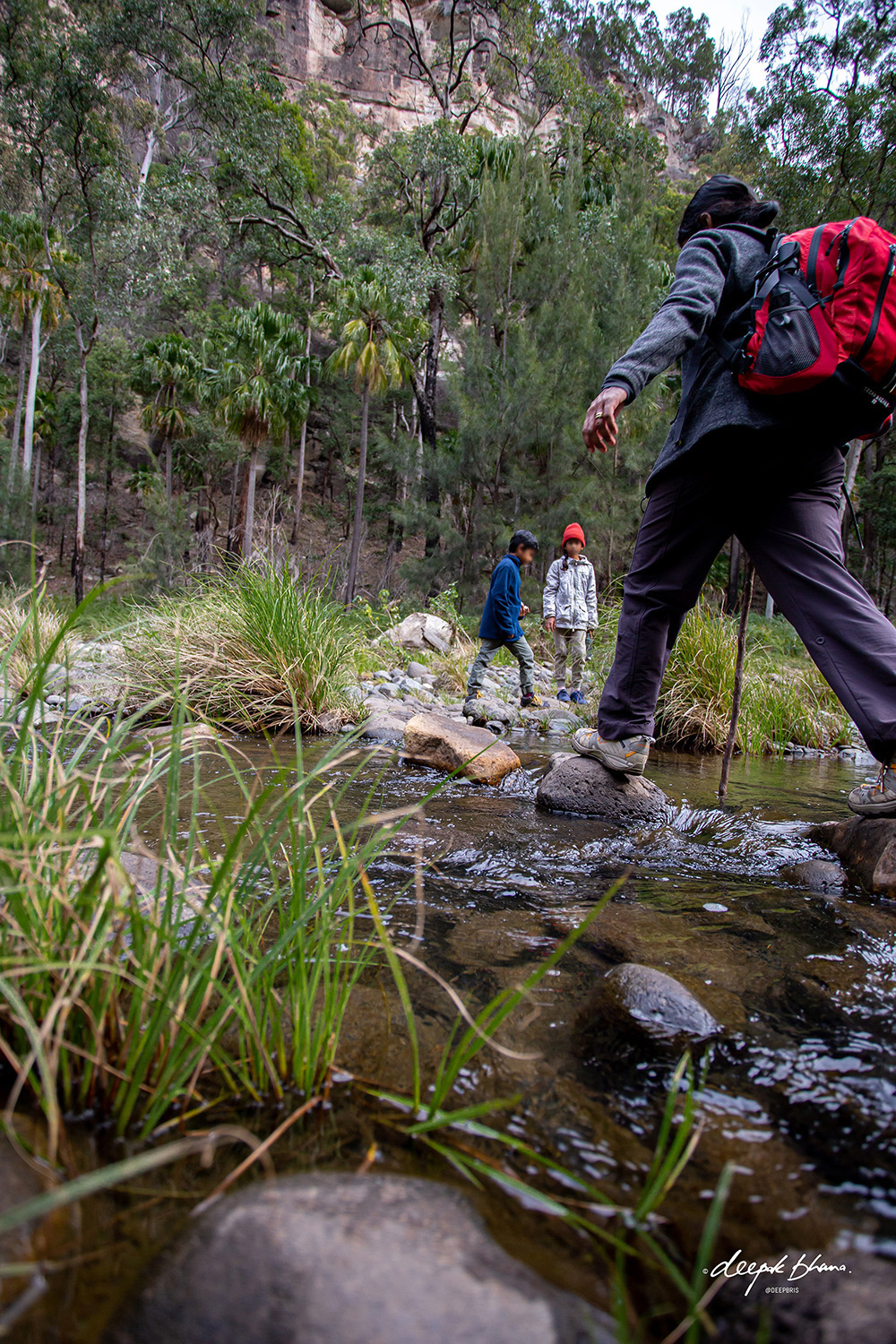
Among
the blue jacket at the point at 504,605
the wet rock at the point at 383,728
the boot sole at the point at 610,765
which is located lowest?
the wet rock at the point at 383,728

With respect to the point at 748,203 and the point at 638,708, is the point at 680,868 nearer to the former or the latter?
the point at 638,708

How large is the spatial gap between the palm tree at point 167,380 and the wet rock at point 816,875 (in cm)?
2413

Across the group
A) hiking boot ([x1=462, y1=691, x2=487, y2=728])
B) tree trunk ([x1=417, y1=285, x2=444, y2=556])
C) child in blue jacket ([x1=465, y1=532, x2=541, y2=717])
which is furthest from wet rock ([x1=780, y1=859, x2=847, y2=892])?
tree trunk ([x1=417, y1=285, x2=444, y2=556])

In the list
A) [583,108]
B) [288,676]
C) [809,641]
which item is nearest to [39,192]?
[583,108]

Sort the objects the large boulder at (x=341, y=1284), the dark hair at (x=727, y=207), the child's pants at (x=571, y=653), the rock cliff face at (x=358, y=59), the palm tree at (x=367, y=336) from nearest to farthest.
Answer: the large boulder at (x=341, y=1284)
the dark hair at (x=727, y=207)
the child's pants at (x=571, y=653)
the palm tree at (x=367, y=336)
the rock cliff face at (x=358, y=59)

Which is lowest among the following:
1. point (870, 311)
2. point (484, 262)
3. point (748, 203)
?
point (870, 311)

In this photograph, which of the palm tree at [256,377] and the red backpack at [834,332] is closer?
the red backpack at [834,332]

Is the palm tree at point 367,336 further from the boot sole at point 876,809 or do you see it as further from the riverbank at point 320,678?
the boot sole at point 876,809

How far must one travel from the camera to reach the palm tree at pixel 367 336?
17516 mm

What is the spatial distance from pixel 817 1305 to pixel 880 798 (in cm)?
183

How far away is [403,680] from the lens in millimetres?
7258

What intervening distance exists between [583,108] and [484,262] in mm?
10098

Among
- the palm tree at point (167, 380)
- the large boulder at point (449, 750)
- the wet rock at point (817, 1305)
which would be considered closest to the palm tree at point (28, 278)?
the palm tree at point (167, 380)

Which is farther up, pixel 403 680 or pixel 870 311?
pixel 870 311
